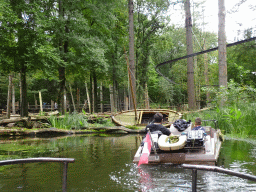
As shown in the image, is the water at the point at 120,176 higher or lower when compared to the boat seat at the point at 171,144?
lower

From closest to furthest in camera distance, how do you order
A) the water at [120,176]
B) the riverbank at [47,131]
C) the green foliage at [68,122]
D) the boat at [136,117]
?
the water at [120,176], the riverbank at [47,131], the green foliage at [68,122], the boat at [136,117]

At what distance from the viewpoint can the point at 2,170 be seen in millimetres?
6074

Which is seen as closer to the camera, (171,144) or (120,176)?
(120,176)

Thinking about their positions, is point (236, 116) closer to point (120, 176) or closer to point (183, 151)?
point (183, 151)

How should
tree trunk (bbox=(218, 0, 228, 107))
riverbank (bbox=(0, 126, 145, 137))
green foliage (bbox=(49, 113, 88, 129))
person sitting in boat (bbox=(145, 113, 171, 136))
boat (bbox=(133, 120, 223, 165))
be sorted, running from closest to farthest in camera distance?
boat (bbox=(133, 120, 223, 165)) → person sitting in boat (bbox=(145, 113, 171, 136)) → tree trunk (bbox=(218, 0, 228, 107)) → riverbank (bbox=(0, 126, 145, 137)) → green foliage (bbox=(49, 113, 88, 129))

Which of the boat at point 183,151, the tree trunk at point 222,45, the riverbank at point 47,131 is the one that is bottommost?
the riverbank at point 47,131

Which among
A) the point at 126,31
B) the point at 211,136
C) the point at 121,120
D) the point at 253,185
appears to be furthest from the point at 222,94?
the point at 126,31

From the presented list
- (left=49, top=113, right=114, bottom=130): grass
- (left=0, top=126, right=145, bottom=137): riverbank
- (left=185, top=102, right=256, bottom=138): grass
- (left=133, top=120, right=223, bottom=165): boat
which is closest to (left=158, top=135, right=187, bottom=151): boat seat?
(left=133, top=120, right=223, bottom=165): boat

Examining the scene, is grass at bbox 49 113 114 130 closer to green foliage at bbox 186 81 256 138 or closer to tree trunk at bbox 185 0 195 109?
tree trunk at bbox 185 0 195 109

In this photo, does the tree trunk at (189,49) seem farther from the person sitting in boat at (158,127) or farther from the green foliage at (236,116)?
the person sitting in boat at (158,127)

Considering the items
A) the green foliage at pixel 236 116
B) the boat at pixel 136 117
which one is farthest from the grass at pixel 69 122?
the green foliage at pixel 236 116

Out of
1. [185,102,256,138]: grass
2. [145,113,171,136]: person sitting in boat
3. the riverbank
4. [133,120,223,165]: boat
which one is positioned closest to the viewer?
[133,120,223,165]: boat

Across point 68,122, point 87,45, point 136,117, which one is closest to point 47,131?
point 68,122

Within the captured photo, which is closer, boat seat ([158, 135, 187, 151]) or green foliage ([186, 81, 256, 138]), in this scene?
boat seat ([158, 135, 187, 151])
